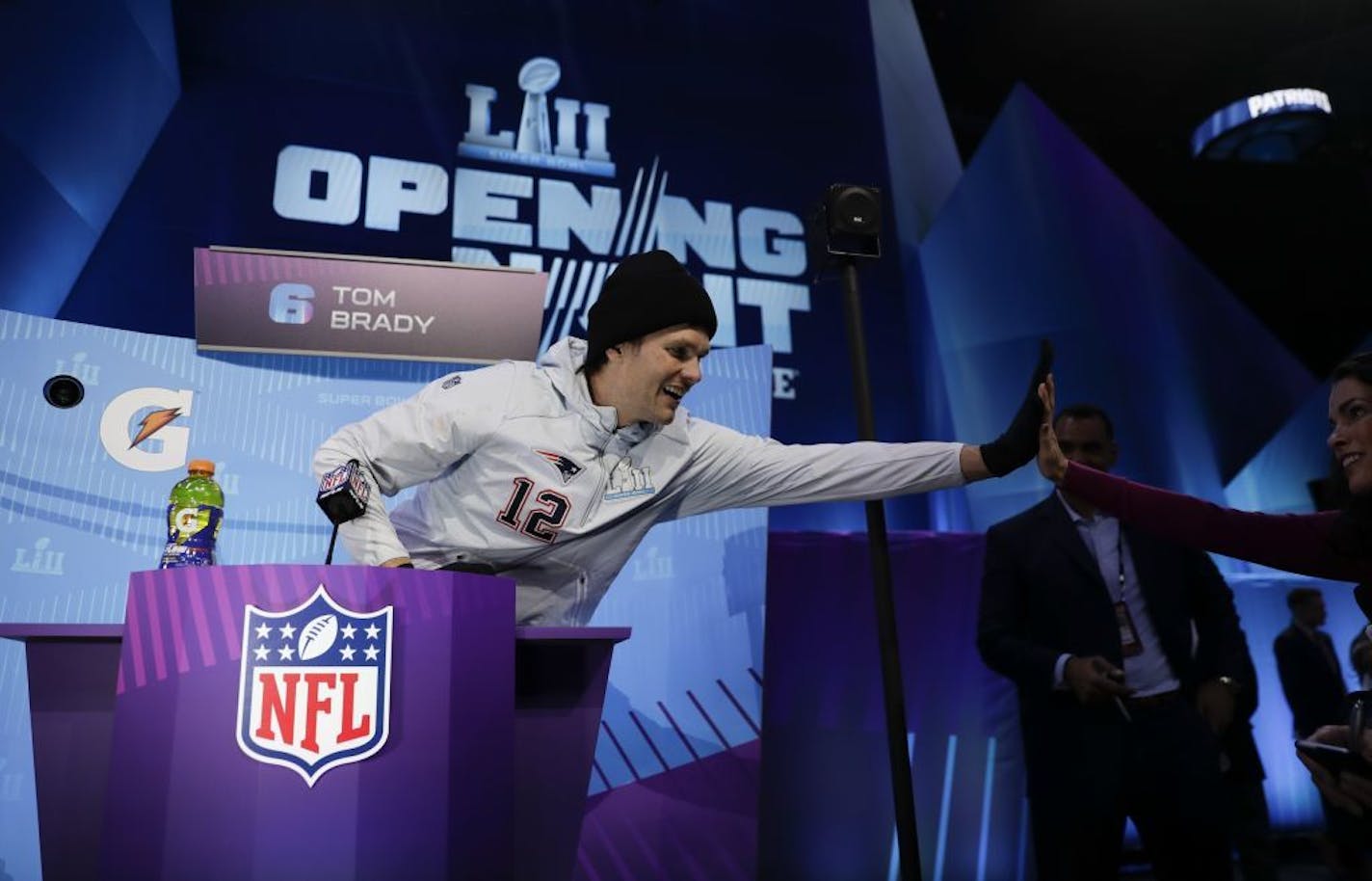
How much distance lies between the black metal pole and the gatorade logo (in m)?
2.33

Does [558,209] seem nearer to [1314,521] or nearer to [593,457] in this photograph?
[593,457]

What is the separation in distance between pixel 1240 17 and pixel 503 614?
693cm

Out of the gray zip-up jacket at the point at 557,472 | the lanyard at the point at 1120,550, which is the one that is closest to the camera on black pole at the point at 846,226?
the gray zip-up jacket at the point at 557,472

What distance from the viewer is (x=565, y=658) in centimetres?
200

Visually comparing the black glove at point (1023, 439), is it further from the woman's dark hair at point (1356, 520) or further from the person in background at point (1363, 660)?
the person in background at point (1363, 660)

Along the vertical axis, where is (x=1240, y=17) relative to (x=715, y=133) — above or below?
above

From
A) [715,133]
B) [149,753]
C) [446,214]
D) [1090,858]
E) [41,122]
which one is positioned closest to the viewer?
[149,753]

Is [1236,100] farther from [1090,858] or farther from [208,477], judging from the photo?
[208,477]

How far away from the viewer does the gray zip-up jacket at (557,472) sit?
2205mm

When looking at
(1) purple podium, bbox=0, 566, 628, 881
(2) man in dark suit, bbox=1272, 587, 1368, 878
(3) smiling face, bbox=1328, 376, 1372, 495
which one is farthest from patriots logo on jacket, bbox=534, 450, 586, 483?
(2) man in dark suit, bbox=1272, 587, 1368, 878

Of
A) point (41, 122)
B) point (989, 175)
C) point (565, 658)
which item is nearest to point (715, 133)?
point (989, 175)

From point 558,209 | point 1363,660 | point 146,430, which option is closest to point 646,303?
point 146,430

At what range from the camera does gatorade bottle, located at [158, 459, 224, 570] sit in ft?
8.16

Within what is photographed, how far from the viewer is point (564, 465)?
2271mm
